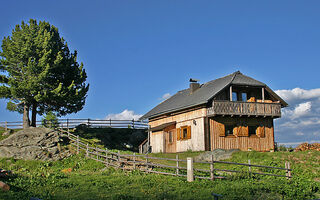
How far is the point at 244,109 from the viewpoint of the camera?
2925cm

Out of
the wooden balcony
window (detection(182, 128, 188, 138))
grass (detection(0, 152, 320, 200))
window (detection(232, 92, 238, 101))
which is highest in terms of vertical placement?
window (detection(232, 92, 238, 101))

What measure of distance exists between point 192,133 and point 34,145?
1370cm

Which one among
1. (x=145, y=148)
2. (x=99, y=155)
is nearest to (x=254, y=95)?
(x=145, y=148)

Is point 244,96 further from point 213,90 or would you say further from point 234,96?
point 213,90

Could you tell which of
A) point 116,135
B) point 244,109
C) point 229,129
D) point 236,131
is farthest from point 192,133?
point 116,135

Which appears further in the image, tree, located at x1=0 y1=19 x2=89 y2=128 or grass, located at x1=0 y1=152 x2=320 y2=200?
tree, located at x1=0 y1=19 x2=89 y2=128

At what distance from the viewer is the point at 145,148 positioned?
37656 mm

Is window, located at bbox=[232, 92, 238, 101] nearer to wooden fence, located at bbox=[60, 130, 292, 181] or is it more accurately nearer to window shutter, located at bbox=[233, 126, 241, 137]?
window shutter, located at bbox=[233, 126, 241, 137]

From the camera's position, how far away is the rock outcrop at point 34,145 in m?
26.5

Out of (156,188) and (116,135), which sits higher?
(116,135)

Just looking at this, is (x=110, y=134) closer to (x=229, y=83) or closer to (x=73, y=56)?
(x=73, y=56)

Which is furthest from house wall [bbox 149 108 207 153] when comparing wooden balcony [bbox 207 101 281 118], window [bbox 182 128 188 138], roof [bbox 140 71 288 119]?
wooden balcony [bbox 207 101 281 118]

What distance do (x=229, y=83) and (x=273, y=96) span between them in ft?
19.6

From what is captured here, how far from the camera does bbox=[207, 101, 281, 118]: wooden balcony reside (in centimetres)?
2831
